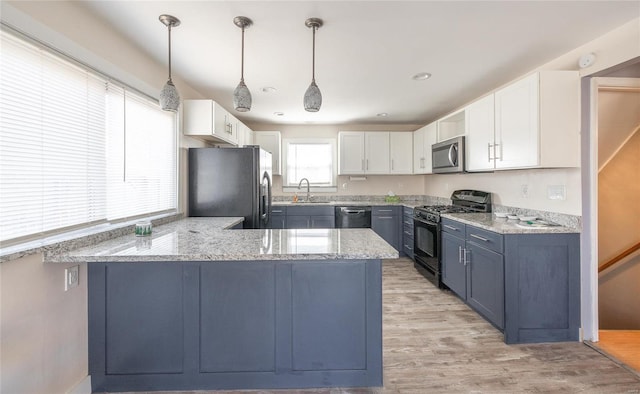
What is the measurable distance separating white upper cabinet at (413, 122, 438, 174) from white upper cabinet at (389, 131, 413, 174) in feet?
0.30

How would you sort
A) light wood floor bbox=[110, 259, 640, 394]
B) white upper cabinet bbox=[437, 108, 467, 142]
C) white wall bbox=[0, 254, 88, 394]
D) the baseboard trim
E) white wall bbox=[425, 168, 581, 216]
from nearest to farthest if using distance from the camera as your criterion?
1. white wall bbox=[0, 254, 88, 394]
2. the baseboard trim
3. light wood floor bbox=[110, 259, 640, 394]
4. white wall bbox=[425, 168, 581, 216]
5. white upper cabinet bbox=[437, 108, 467, 142]

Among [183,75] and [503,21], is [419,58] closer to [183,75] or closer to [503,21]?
[503,21]

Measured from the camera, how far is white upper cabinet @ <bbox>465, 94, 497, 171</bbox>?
2.95 metres

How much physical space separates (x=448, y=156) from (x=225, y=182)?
2689 millimetres

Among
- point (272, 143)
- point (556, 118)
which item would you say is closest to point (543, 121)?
point (556, 118)

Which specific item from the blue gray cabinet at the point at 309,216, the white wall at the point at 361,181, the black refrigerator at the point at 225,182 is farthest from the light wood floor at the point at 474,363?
the white wall at the point at 361,181

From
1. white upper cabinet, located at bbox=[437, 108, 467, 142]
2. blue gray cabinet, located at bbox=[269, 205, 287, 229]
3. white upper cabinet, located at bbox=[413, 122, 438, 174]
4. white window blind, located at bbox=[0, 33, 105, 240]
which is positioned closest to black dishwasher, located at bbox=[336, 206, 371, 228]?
blue gray cabinet, located at bbox=[269, 205, 287, 229]

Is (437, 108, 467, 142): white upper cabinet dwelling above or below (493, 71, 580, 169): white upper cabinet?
above

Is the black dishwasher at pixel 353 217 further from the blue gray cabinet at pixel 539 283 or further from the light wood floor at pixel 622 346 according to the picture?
the light wood floor at pixel 622 346

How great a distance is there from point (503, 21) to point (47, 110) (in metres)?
2.82

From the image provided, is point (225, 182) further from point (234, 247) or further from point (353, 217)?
point (353, 217)

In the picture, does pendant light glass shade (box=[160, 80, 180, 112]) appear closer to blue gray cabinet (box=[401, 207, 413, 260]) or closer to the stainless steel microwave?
the stainless steel microwave

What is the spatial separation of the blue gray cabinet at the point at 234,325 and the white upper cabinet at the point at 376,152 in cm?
363

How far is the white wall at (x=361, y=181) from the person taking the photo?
548cm
